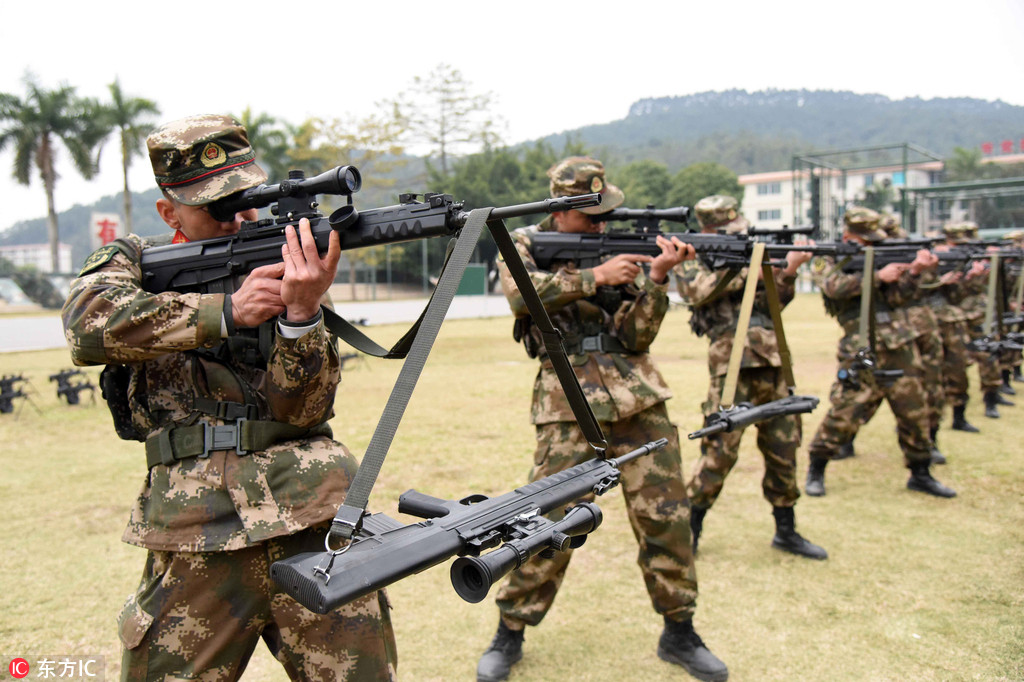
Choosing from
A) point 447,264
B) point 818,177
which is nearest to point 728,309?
point 447,264

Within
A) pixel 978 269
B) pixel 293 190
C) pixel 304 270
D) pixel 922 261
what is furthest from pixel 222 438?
pixel 978 269

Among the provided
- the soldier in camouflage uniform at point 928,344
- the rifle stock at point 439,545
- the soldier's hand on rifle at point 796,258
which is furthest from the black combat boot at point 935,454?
the rifle stock at point 439,545

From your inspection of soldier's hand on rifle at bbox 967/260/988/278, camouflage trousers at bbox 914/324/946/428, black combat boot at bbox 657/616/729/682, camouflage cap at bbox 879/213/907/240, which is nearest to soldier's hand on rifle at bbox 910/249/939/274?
camouflage trousers at bbox 914/324/946/428

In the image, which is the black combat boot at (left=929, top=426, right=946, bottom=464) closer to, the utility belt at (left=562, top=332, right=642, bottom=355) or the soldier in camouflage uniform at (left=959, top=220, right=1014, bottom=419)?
the soldier in camouflage uniform at (left=959, top=220, right=1014, bottom=419)

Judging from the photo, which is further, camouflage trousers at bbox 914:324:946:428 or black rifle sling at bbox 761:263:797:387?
camouflage trousers at bbox 914:324:946:428

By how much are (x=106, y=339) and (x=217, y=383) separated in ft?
1.14

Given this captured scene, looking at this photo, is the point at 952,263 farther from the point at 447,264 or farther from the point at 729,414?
the point at 447,264

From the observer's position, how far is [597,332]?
12.9ft

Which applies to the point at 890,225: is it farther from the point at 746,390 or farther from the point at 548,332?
the point at 548,332

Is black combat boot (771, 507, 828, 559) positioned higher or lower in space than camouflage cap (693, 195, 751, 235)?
lower

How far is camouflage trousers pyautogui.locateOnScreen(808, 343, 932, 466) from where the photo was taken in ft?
21.0

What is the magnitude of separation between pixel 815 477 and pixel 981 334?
6628 mm

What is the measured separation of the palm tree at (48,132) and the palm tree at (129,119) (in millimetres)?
2006

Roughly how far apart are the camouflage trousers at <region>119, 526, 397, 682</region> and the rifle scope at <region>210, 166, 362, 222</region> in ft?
3.54
